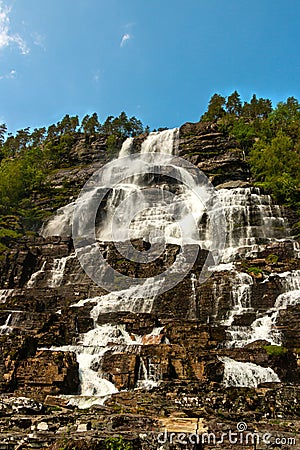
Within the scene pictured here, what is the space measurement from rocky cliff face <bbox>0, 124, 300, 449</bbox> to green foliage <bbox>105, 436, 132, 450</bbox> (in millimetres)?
35

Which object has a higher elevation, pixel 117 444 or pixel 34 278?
pixel 34 278

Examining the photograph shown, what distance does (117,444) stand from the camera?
24.5ft

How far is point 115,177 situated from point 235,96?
36.8m

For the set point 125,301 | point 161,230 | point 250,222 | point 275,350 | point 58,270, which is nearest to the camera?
point 275,350

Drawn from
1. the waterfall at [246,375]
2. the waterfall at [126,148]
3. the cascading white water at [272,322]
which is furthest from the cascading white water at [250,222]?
the waterfall at [126,148]

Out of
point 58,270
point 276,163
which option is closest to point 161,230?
point 58,270

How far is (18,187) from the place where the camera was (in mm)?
59625

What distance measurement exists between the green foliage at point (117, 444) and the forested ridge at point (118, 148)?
39925 mm

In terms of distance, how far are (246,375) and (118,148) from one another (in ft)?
181

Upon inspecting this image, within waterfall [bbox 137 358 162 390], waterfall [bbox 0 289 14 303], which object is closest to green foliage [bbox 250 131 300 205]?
waterfall [bbox 0 289 14 303]

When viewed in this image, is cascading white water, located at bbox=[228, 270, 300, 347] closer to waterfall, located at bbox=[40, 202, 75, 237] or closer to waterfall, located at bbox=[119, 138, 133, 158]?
waterfall, located at bbox=[40, 202, 75, 237]

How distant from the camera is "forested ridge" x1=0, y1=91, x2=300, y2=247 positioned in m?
51.4

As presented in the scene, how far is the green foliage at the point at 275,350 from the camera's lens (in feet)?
61.4

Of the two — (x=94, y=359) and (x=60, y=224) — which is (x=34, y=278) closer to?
(x=60, y=224)
